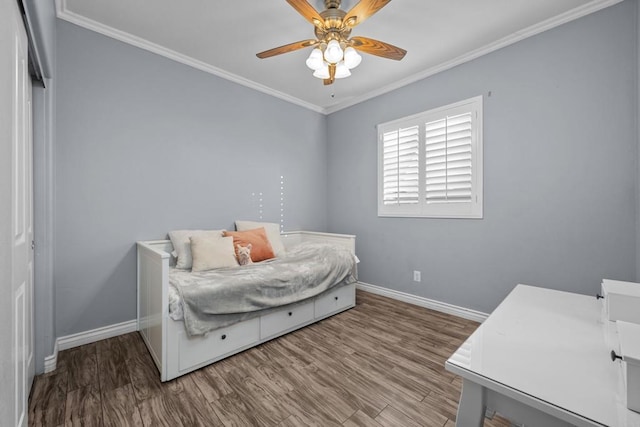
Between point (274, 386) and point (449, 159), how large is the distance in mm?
2492

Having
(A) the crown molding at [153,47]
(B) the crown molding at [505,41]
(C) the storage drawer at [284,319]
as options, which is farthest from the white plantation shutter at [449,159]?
(A) the crown molding at [153,47]

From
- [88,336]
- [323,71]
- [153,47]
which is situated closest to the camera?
[323,71]

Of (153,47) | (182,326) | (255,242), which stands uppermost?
(153,47)

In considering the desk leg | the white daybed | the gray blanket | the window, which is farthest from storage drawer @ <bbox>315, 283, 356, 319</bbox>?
the desk leg

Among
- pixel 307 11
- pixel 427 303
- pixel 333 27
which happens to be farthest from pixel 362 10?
pixel 427 303

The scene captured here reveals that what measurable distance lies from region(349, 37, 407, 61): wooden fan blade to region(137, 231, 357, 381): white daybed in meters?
1.88

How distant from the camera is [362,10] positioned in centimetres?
166

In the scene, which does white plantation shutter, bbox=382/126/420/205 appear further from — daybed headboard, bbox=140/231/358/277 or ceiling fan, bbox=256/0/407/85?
ceiling fan, bbox=256/0/407/85

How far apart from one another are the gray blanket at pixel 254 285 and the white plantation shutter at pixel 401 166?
3.03 feet

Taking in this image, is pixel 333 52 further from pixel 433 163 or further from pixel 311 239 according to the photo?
pixel 311 239

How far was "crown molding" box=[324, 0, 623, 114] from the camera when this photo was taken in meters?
2.02

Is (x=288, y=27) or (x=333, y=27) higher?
(x=288, y=27)

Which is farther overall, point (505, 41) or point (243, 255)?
point (243, 255)

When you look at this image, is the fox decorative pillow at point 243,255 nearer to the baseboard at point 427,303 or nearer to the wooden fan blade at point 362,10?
the baseboard at point 427,303
